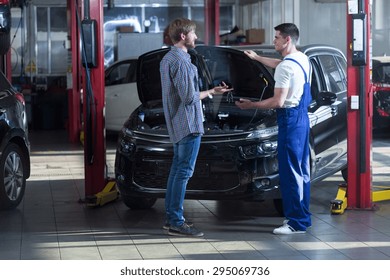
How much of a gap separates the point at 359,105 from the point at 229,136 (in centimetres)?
143

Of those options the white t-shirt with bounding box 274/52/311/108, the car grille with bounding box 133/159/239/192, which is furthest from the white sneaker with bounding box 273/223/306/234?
the white t-shirt with bounding box 274/52/311/108

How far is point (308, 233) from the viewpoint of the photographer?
8125 mm

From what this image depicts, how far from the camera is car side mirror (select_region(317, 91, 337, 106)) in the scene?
902 centimetres

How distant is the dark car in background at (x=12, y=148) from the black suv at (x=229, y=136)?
1.21m

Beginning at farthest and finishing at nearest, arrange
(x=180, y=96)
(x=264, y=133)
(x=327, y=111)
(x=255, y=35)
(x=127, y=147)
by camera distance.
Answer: (x=255, y=35) → (x=327, y=111) → (x=127, y=147) → (x=264, y=133) → (x=180, y=96)

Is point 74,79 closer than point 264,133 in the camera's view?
No

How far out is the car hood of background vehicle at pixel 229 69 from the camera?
8.95 metres

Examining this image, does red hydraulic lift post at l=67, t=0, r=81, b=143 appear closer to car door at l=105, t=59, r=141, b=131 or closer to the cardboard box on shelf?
car door at l=105, t=59, r=141, b=131

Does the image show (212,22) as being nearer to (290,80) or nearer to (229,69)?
Result: (229,69)

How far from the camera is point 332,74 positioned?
9906mm

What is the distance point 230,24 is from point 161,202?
1314cm

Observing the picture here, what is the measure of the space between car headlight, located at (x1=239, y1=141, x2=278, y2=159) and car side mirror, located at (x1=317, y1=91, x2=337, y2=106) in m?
0.99

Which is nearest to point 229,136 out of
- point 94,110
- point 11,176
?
point 94,110

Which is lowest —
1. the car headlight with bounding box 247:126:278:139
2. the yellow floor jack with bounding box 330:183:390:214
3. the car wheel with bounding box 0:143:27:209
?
the yellow floor jack with bounding box 330:183:390:214
